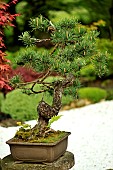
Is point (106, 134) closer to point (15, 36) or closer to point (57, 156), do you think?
point (57, 156)

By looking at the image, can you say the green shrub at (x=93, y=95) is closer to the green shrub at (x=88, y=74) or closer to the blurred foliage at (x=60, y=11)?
the green shrub at (x=88, y=74)

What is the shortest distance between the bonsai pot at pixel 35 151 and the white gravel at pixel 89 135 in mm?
2121

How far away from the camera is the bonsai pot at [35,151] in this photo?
3.98m

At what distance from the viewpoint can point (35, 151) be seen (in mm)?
4008

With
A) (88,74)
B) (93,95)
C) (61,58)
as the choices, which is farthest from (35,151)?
(88,74)

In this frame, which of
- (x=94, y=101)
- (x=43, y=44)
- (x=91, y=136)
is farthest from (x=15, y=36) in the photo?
(x=91, y=136)

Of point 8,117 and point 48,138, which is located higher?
point 48,138

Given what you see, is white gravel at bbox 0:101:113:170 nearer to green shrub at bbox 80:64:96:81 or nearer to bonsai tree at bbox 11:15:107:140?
bonsai tree at bbox 11:15:107:140

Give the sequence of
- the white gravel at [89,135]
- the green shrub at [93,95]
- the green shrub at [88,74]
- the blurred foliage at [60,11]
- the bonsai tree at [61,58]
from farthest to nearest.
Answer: the blurred foliage at [60,11], the green shrub at [88,74], the green shrub at [93,95], the white gravel at [89,135], the bonsai tree at [61,58]

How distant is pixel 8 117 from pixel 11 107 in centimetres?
51

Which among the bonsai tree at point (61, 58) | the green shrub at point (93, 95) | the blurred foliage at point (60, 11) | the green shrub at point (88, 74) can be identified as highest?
the blurred foliage at point (60, 11)

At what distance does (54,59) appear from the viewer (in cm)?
421

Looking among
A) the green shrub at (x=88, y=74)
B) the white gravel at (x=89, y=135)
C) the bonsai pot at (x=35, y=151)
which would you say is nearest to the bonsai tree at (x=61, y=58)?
the bonsai pot at (x=35, y=151)

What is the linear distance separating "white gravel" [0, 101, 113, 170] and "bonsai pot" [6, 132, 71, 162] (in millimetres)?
2121
